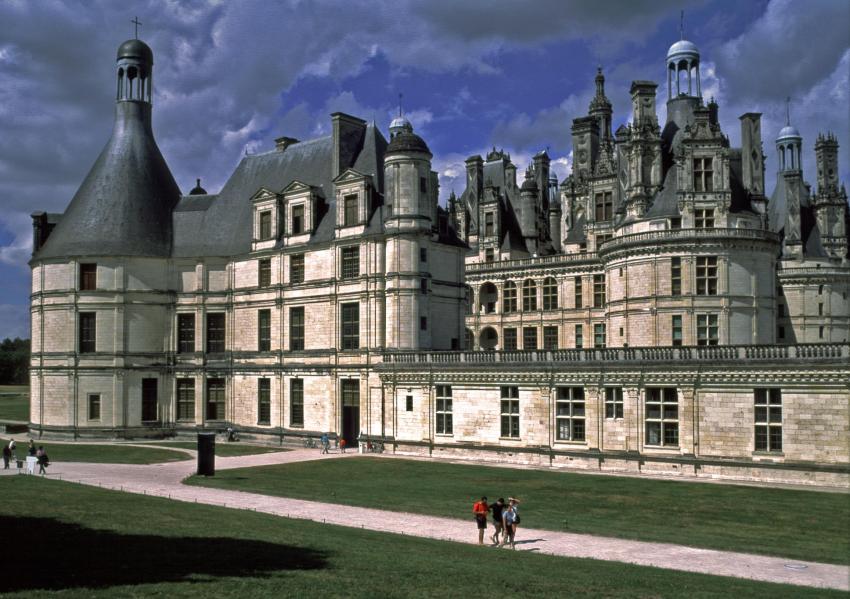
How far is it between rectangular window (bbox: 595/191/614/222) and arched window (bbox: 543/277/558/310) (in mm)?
6445

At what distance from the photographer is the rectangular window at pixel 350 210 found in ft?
157

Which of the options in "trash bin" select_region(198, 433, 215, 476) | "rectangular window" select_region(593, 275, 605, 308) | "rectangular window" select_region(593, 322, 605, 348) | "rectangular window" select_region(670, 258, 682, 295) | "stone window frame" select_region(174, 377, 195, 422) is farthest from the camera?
"rectangular window" select_region(593, 322, 605, 348)

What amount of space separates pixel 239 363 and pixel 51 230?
58.3 feet

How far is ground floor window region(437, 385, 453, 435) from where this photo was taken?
4209 cm

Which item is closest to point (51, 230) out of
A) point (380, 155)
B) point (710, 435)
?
point (380, 155)

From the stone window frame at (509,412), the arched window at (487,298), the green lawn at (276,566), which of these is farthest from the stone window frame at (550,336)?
the green lawn at (276,566)

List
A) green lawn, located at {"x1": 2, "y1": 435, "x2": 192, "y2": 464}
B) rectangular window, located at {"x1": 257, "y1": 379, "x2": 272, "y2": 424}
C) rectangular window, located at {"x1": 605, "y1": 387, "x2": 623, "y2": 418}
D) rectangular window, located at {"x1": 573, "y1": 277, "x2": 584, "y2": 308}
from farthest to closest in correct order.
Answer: rectangular window, located at {"x1": 573, "y1": 277, "x2": 584, "y2": 308}
rectangular window, located at {"x1": 257, "y1": 379, "x2": 272, "y2": 424}
green lawn, located at {"x1": 2, "y1": 435, "x2": 192, "y2": 464}
rectangular window, located at {"x1": 605, "y1": 387, "x2": 623, "y2": 418}

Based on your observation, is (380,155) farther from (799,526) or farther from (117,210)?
(799,526)

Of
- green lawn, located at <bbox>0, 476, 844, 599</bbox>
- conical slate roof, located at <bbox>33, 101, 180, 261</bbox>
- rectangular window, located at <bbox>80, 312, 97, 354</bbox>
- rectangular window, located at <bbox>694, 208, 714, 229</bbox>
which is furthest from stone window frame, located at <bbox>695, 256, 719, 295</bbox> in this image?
rectangular window, located at <bbox>80, 312, 97, 354</bbox>

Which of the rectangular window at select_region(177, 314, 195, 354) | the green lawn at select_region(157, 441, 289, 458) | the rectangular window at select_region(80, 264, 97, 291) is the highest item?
the rectangular window at select_region(80, 264, 97, 291)

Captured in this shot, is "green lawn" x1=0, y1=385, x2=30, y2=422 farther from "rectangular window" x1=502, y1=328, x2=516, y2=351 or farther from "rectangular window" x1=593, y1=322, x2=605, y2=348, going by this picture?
"rectangular window" x1=593, y1=322, x2=605, y2=348

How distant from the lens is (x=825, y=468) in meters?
30.6

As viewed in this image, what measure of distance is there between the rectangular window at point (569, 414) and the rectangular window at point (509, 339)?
33.9 meters

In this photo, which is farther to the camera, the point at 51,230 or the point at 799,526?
the point at 51,230
